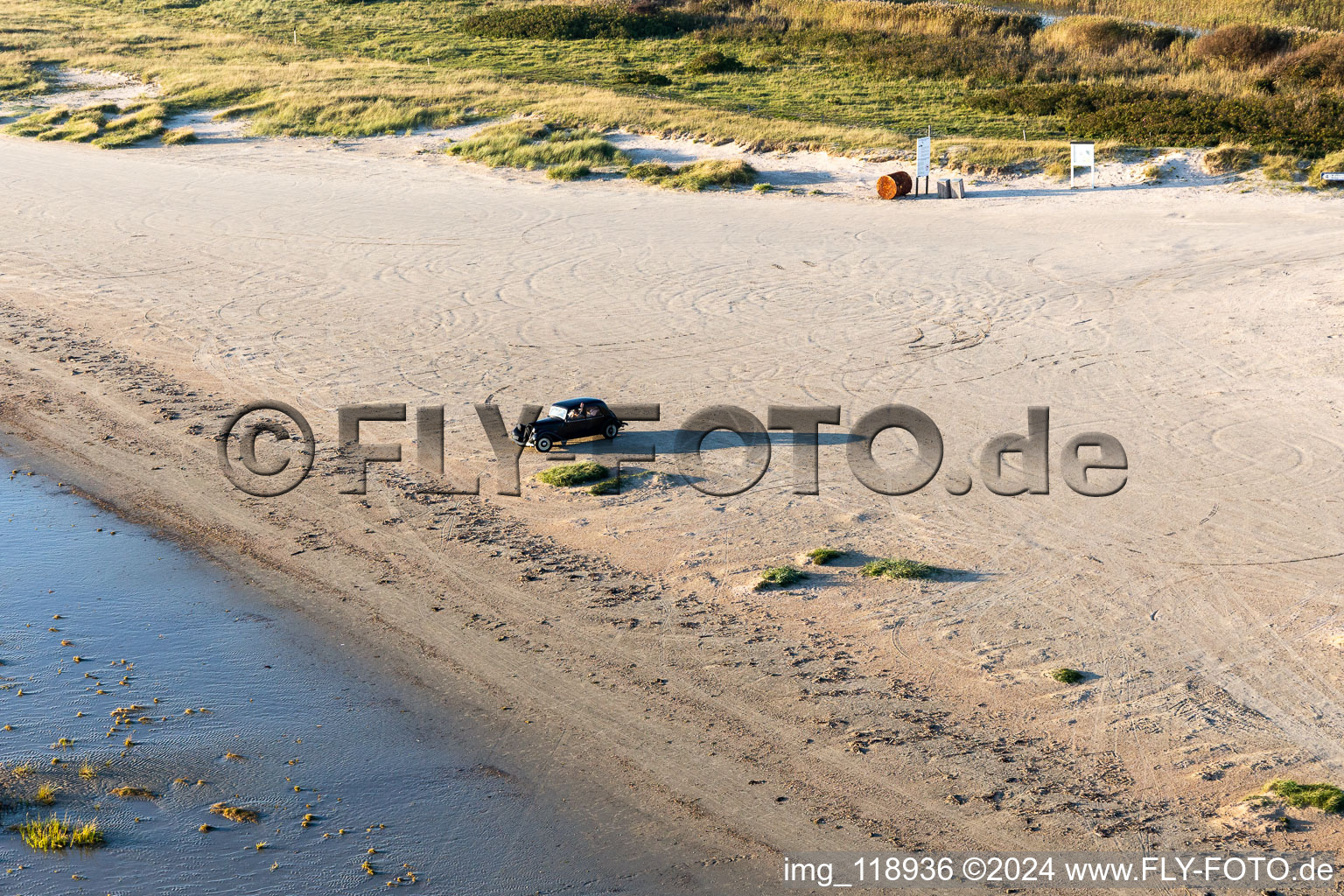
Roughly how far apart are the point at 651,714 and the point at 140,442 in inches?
494

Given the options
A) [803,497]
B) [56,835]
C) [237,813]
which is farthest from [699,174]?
[56,835]

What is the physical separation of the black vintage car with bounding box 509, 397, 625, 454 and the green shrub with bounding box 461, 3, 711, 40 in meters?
51.3

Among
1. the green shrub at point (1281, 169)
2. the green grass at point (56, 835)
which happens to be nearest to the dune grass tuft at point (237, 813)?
the green grass at point (56, 835)

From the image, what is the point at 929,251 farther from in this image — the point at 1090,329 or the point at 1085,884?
the point at 1085,884

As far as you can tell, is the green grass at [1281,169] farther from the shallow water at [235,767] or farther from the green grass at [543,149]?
the shallow water at [235,767]

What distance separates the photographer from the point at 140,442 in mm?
20906

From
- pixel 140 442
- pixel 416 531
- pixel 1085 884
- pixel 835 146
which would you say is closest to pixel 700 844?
pixel 1085 884

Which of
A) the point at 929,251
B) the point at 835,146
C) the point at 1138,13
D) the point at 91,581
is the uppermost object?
the point at 1138,13

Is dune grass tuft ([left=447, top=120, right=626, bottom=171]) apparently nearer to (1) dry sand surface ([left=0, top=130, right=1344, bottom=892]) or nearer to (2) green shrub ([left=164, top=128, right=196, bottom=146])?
(1) dry sand surface ([left=0, top=130, right=1344, bottom=892])

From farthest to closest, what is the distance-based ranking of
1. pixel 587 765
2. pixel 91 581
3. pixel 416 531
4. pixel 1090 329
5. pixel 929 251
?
pixel 929 251, pixel 1090 329, pixel 416 531, pixel 91 581, pixel 587 765

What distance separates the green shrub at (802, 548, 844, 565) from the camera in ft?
52.5

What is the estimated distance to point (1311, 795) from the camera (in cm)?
1101

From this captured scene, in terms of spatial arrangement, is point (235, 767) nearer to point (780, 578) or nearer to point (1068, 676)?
point (780, 578)

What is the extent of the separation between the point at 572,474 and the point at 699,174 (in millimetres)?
23218
